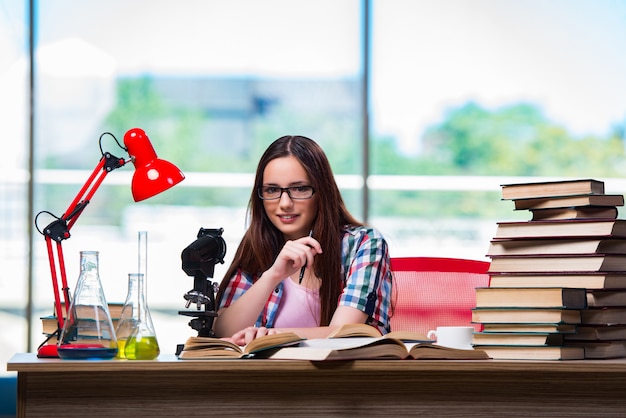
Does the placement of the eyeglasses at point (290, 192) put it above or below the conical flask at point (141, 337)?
above

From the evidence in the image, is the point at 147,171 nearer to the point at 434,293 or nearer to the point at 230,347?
the point at 230,347

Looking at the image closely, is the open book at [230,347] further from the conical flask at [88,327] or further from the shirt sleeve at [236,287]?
the shirt sleeve at [236,287]

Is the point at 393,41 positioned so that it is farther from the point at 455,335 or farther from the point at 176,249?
the point at 455,335

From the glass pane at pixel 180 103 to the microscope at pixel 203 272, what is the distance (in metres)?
2.42

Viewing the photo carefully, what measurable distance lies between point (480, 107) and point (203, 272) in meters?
2.81

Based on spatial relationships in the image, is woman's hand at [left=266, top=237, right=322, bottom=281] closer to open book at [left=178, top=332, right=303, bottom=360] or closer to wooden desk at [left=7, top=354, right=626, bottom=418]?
open book at [left=178, top=332, right=303, bottom=360]

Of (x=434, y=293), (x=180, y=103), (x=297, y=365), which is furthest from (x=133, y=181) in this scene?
(x=180, y=103)

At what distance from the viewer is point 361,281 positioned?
2230mm

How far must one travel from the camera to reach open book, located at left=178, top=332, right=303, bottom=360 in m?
1.49

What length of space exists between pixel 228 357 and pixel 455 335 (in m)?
0.46

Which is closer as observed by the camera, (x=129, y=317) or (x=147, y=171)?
(x=129, y=317)

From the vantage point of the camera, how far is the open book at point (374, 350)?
57.1 inches

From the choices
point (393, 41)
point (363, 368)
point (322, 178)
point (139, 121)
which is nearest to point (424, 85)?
point (393, 41)

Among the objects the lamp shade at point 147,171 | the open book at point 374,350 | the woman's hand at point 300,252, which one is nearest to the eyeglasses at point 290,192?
the woman's hand at point 300,252
